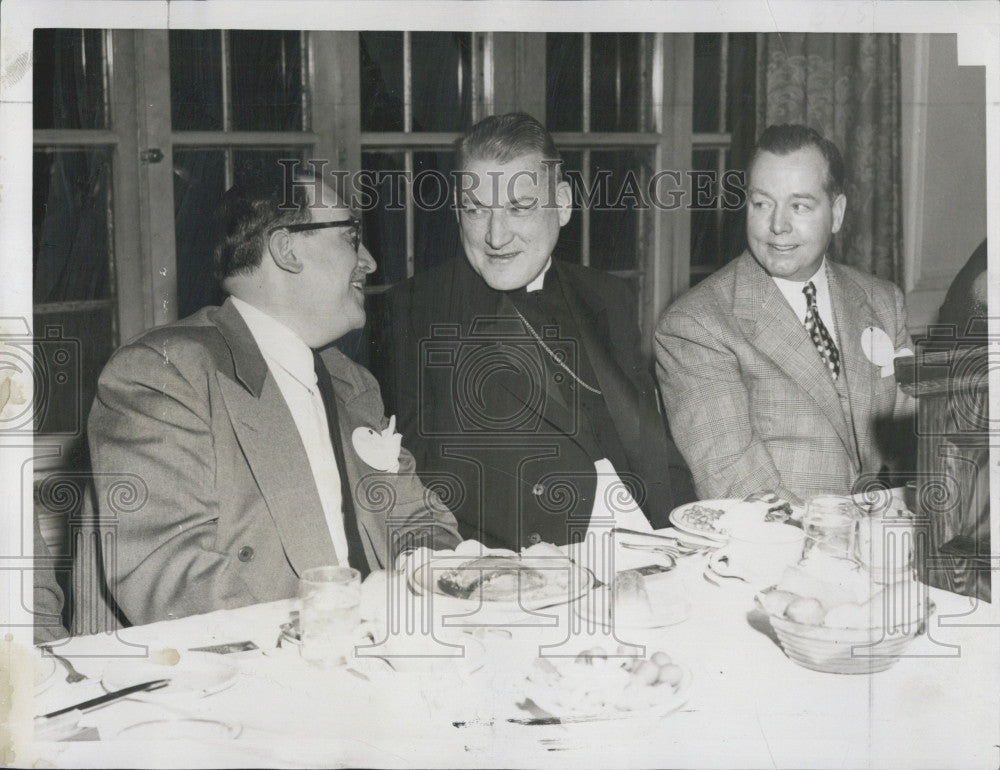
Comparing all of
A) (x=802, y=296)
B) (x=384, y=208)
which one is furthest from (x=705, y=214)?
(x=384, y=208)

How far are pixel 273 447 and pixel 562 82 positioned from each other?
102 centimetres

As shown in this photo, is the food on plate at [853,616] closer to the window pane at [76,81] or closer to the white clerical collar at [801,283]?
the white clerical collar at [801,283]

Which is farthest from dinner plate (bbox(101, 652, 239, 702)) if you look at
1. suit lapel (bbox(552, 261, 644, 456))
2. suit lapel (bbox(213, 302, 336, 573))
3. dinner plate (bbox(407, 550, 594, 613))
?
suit lapel (bbox(552, 261, 644, 456))

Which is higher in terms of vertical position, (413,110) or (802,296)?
(413,110)

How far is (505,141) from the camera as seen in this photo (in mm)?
2223

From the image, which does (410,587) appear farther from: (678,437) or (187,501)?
(678,437)

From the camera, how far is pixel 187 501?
213cm

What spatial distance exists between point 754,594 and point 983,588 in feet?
2.03

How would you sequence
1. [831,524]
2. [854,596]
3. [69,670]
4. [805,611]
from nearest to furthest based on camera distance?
[805,611] < [69,670] < [854,596] < [831,524]

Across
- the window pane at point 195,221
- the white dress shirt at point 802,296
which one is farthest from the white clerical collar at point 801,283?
the window pane at point 195,221

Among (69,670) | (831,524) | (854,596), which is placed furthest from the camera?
(831,524)

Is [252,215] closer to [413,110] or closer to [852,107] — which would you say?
[413,110]

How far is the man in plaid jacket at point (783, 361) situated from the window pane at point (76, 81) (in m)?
1.33

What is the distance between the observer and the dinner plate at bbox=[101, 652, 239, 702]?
1988 millimetres
